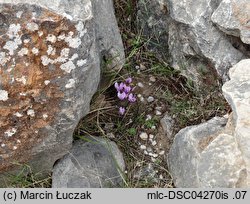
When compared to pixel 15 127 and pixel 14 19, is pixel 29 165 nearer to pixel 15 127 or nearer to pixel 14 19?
pixel 15 127

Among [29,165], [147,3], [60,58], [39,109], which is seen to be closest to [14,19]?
[60,58]

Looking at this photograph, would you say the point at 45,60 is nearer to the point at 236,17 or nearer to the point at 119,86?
the point at 119,86

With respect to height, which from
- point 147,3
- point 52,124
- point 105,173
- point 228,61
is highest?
point 147,3

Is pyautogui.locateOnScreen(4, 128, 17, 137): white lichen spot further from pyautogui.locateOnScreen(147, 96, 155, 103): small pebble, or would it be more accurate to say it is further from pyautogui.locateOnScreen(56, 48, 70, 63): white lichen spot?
pyautogui.locateOnScreen(147, 96, 155, 103): small pebble

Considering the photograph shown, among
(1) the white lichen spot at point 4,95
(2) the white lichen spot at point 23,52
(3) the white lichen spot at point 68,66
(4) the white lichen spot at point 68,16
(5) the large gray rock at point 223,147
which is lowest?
(5) the large gray rock at point 223,147

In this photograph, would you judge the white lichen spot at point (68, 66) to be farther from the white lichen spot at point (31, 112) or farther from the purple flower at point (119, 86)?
the purple flower at point (119, 86)


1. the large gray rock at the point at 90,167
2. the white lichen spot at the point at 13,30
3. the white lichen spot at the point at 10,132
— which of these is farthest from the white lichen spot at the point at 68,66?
the large gray rock at the point at 90,167

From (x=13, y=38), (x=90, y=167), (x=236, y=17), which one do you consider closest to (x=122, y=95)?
(x=90, y=167)

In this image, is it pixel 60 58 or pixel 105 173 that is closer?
pixel 60 58
